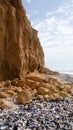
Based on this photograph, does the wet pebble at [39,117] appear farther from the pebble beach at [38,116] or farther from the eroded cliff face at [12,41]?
the eroded cliff face at [12,41]

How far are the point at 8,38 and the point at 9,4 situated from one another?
3484 millimetres

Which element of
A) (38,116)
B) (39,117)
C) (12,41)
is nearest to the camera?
(39,117)

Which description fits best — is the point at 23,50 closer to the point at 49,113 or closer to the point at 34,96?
the point at 34,96

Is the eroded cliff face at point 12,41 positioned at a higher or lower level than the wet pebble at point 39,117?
higher

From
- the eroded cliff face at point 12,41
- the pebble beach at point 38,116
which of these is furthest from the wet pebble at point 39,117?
the eroded cliff face at point 12,41

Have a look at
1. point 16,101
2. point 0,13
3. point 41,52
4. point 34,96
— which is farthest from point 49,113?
point 41,52

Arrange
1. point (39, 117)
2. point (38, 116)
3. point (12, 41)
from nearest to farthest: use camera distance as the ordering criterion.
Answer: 1. point (39, 117)
2. point (38, 116)
3. point (12, 41)

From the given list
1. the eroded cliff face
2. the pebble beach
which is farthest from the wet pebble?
the eroded cliff face

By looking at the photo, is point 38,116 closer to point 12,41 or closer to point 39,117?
point 39,117

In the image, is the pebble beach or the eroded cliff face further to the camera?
the eroded cliff face

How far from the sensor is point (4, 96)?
15.8 meters

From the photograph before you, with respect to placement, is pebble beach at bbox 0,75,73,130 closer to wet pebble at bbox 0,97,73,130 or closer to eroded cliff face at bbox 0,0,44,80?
wet pebble at bbox 0,97,73,130

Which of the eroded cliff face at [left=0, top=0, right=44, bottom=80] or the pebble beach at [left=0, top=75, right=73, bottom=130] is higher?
the eroded cliff face at [left=0, top=0, right=44, bottom=80]

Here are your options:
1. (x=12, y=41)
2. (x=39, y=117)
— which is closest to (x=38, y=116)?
(x=39, y=117)
